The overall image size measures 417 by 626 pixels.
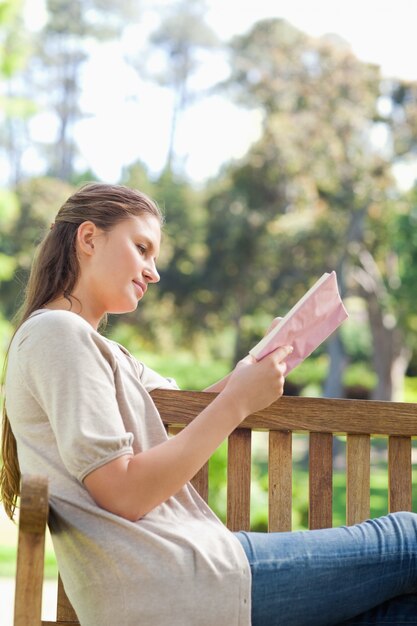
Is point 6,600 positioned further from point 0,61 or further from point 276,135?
point 276,135

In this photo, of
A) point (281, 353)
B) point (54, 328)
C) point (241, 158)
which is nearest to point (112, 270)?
point (54, 328)

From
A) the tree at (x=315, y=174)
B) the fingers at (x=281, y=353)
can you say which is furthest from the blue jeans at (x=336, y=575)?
the tree at (x=315, y=174)

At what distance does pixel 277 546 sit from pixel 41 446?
421 millimetres

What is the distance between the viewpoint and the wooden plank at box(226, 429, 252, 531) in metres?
1.96

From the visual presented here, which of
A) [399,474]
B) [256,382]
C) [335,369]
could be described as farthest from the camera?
[335,369]

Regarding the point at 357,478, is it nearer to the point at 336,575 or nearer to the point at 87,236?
the point at 336,575

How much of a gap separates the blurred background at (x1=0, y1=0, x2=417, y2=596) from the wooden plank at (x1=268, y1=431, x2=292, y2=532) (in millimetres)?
9024

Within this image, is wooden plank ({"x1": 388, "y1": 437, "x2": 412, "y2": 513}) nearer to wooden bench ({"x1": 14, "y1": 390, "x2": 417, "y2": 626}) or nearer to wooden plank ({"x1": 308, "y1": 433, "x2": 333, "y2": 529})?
wooden bench ({"x1": 14, "y1": 390, "x2": 417, "y2": 626})

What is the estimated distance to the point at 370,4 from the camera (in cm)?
2281

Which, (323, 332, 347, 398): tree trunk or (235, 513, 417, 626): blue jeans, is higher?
(235, 513, 417, 626): blue jeans

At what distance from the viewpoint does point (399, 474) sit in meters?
2.03

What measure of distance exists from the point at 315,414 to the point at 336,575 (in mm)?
492

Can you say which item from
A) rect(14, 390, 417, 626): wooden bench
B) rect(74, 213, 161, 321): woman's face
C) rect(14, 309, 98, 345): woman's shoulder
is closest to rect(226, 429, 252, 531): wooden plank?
rect(14, 390, 417, 626): wooden bench

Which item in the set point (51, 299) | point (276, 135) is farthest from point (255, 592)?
point (276, 135)
